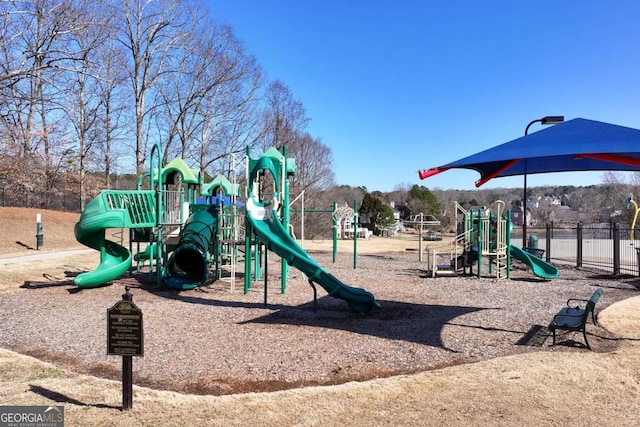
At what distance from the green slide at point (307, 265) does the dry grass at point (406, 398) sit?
359cm

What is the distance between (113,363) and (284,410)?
9.60 ft

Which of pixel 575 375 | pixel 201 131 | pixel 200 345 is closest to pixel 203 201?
pixel 200 345

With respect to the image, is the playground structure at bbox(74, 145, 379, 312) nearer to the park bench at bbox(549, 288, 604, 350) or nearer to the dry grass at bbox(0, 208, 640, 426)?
the park bench at bbox(549, 288, 604, 350)

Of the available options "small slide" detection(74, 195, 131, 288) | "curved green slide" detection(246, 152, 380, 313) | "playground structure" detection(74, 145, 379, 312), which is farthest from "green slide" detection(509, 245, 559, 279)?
"small slide" detection(74, 195, 131, 288)

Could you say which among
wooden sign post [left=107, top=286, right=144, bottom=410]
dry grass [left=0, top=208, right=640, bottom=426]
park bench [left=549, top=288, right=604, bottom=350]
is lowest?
dry grass [left=0, top=208, right=640, bottom=426]

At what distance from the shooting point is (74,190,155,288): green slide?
38.6 feet

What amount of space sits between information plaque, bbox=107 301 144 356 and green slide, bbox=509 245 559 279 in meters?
13.2

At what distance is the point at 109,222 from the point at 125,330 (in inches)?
330

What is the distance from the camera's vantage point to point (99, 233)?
12.2m

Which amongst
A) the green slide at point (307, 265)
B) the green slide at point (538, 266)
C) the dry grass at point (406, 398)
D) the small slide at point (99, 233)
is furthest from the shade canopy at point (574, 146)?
the small slide at point (99, 233)

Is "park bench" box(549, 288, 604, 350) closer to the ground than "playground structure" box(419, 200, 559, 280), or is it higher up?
closer to the ground

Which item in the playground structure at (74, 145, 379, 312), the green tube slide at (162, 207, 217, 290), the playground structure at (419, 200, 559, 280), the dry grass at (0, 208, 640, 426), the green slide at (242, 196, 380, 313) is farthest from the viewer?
the playground structure at (419, 200, 559, 280)

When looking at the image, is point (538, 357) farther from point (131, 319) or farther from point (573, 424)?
point (131, 319)

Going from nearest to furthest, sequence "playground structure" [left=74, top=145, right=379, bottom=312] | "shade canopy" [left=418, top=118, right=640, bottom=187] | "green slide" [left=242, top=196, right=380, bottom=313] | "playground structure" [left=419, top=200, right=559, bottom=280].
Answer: "shade canopy" [left=418, top=118, right=640, bottom=187]
"green slide" [left=242, top=196, right=380, bottom=313]
"playground structure" [left=74, top=145, right=379, bottom=312]
"playground structure" [left=419, top=200, right=559, bottom=280]
